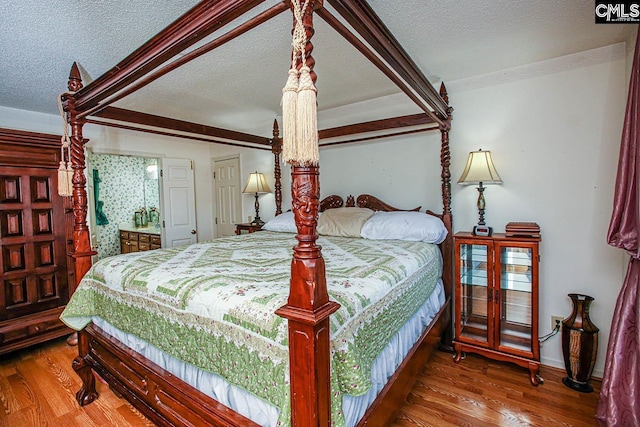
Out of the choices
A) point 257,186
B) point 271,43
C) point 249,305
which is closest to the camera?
point 249,305

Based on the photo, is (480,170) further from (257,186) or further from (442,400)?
(257,186)

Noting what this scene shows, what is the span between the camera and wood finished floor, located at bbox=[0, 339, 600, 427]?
6.08 ft

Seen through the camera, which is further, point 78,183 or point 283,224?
point 283,224

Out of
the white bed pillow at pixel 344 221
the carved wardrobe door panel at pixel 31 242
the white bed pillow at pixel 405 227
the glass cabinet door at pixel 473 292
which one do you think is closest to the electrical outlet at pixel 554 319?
the glass cabinet door at pixel 473 292

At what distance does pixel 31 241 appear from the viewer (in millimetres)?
2777

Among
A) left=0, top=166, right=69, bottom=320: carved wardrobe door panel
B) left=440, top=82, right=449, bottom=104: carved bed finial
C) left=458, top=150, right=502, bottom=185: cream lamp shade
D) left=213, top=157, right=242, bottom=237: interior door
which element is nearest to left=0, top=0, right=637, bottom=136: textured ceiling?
left=440, top=82, right=449, bottom=104: carved bed finial

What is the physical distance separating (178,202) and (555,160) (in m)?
4.50

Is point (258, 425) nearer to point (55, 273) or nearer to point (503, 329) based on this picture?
point (503, 329)

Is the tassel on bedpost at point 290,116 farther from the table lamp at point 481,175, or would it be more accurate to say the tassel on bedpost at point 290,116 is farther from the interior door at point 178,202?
the interior door at point 178,202

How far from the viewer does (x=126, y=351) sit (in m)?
1.70

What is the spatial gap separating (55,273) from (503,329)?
159 inches

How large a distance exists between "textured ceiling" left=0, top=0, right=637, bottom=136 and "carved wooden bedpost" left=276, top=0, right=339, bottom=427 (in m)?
1.28

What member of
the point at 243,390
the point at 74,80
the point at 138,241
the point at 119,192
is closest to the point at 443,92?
the point at 243,390

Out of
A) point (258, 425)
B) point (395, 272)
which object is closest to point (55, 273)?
point (258, 425)
